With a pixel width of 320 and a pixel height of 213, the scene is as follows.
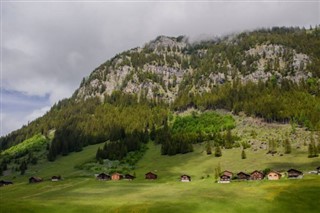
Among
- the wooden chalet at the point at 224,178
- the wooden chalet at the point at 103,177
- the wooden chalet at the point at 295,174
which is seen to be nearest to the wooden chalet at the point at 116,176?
the wooden chalet at the point at 103,177

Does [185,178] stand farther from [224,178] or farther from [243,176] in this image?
[243,176]

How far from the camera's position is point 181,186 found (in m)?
135

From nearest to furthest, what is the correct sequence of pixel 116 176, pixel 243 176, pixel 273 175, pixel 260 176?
pixel 273 175, pixel 260 176, pixel 243 176, pixel 116 176

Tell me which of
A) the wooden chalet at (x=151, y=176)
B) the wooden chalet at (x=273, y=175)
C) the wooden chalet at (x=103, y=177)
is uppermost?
the wooden chalet at (x=103, y=177)

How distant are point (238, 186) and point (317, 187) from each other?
2639 cm

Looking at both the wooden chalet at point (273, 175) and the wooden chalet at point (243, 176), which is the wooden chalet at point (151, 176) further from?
the wooden chalet at point (273, 175)

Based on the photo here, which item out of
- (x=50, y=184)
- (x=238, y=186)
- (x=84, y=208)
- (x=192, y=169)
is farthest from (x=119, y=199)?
A: (x=192, y=169)

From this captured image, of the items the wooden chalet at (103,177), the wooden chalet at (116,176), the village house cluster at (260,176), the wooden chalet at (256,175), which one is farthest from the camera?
the wooden chalet at (116,176)

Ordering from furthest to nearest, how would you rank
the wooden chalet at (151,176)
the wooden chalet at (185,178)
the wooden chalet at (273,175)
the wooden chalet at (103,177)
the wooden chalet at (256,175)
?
1. the wooden chalet at (103,177)
2. the wooden chalet at (151,176)
3. the wooden chalet at (185,178)
4. the wooden chalet at (256,175)
5. the wooden chalet at (273,175)

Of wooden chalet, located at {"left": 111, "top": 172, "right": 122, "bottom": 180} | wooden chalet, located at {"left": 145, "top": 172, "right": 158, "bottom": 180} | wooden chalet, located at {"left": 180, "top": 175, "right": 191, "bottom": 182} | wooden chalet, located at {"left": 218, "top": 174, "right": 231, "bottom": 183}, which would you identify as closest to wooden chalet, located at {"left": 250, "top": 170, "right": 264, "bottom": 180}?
wooden chalet, located at {"left": 218, "top": 174, "right": 231, "bottom": 183}

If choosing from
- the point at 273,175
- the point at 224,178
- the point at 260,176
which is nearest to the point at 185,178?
the point at 224,178

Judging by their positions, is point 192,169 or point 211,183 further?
point 192,169

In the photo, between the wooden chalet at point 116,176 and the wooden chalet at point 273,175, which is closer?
the wooden chalet at point 273,175

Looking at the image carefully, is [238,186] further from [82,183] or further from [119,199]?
[82,183]
